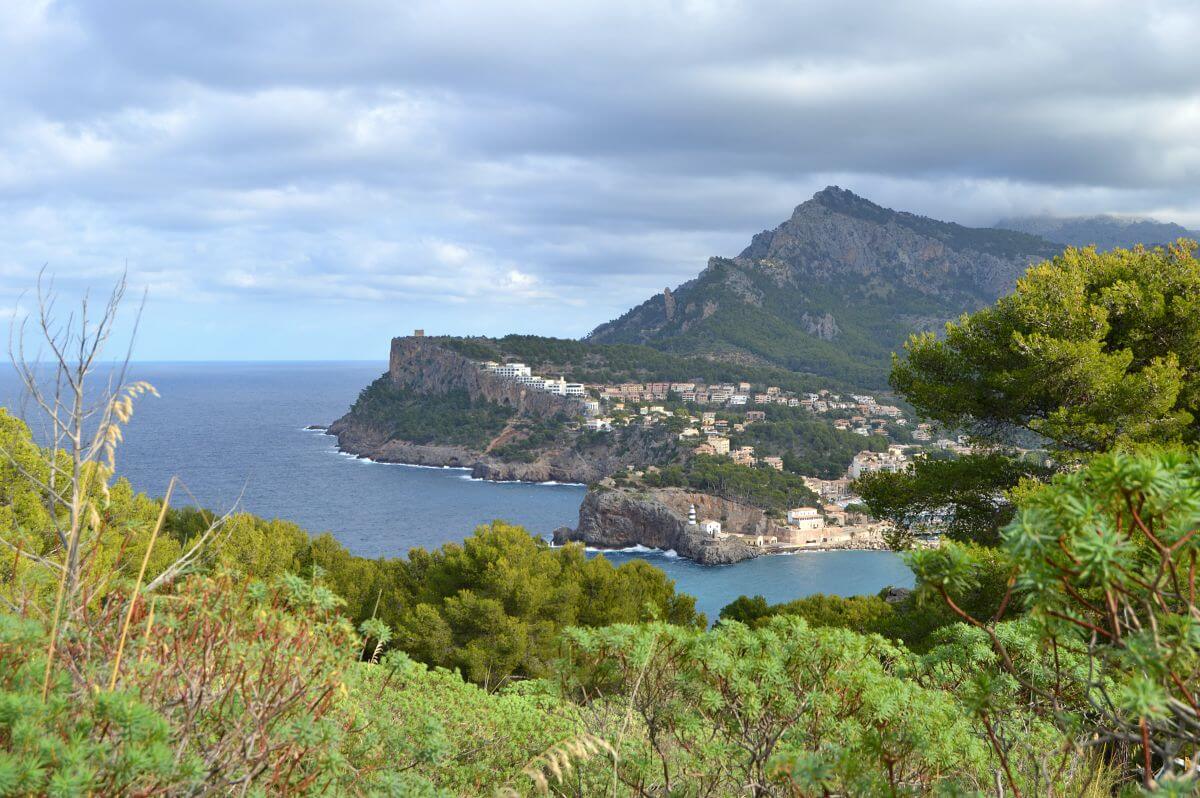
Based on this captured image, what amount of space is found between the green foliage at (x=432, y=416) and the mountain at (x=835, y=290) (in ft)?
120

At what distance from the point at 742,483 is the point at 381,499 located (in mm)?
27330

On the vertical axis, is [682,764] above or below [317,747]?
below

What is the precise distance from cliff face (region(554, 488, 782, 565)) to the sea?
1.17 meters

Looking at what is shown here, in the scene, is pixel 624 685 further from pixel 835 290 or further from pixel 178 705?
pixel 835 290

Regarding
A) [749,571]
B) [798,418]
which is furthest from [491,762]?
[798,418]

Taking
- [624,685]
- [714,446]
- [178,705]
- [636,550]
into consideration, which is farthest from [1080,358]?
[714,446]

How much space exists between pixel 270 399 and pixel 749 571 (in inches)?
4615

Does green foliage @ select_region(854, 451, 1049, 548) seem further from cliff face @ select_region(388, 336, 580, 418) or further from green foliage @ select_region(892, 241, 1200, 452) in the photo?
cliff face @ select_region(388, 336, 580, 418)

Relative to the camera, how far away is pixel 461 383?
95125 mm

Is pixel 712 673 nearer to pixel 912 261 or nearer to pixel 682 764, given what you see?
pixel 682 764

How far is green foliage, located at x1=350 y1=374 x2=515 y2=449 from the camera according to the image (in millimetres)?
84750

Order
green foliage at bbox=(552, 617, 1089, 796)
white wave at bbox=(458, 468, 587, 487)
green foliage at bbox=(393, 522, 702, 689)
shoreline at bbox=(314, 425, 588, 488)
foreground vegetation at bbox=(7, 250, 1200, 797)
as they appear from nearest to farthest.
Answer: foreground vegetation at bbox=(7, 250, 1200, 797) → green foliage at bbox=(552, 617, 1089, 796) → green foliage at bbox=(393, 522, 702, 689) → white wave at bbox=(458, 468, 587, 487) → shoreline at bbox=(314, 425, 588, 488)

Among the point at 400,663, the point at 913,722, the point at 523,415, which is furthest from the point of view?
the point at 523,415

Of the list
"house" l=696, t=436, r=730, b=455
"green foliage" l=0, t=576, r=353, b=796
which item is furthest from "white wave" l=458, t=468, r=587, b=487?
"green foliage" l=0, t=576, r=353, b=796
